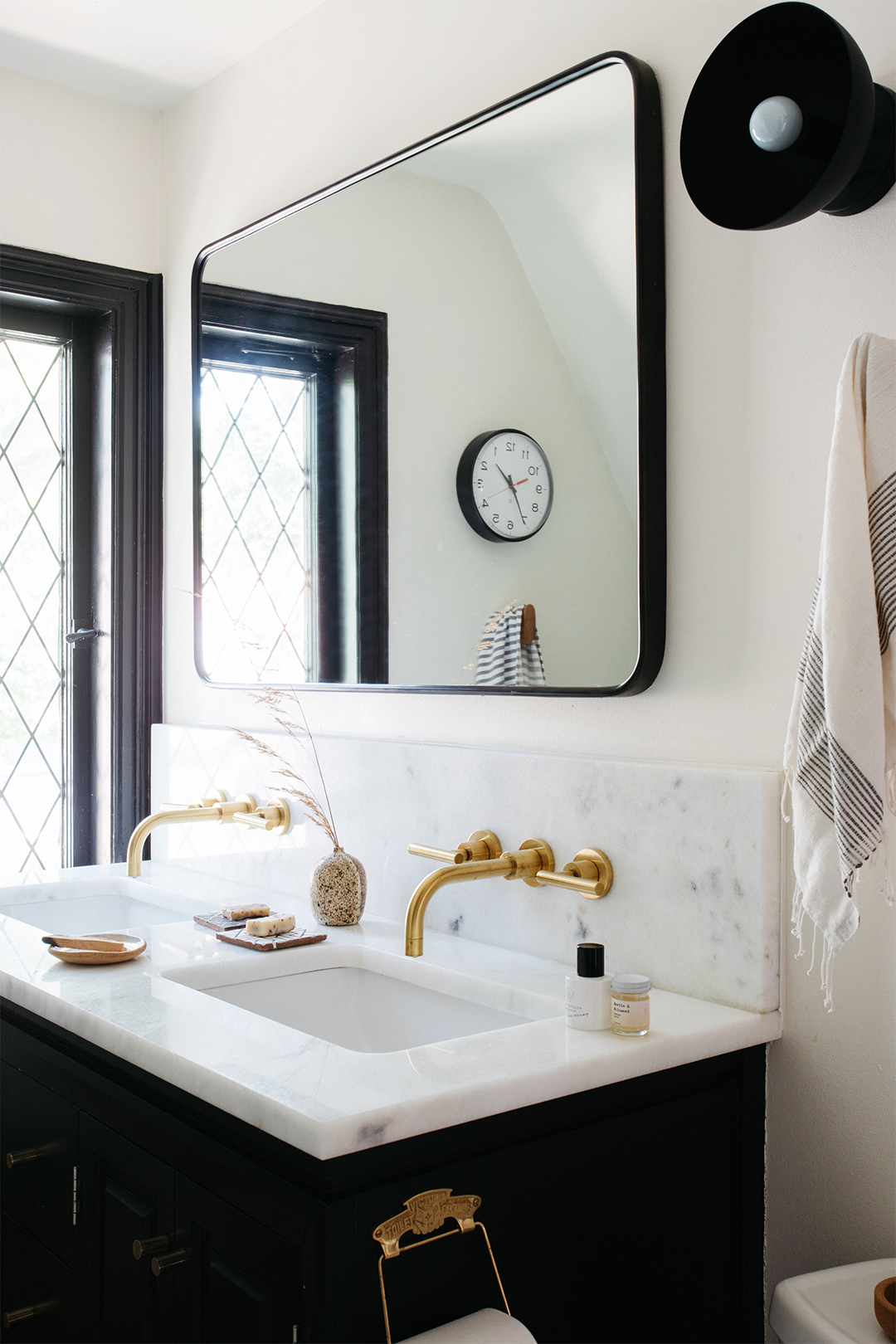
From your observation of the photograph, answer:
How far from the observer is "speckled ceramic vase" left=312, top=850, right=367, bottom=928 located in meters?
1.71

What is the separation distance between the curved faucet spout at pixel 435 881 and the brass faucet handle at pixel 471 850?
0.03m

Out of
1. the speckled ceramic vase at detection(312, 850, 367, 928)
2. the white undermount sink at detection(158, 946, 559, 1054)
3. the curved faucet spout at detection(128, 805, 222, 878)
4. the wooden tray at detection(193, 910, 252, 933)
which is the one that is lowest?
the white undermount sink at detection(158, 946, 559, 1054)

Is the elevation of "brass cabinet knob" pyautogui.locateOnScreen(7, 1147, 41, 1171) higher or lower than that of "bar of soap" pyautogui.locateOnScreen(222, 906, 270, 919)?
lower

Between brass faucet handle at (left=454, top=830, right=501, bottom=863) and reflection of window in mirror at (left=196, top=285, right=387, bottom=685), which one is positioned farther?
reflection of window in mirror at (left=196, top=285, right=387, bottom=685)

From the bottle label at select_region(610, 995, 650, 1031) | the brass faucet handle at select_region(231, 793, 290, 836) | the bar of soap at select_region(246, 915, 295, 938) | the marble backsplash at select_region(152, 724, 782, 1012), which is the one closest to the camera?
the bottle label at select_region(610, 995, 650, 1031)

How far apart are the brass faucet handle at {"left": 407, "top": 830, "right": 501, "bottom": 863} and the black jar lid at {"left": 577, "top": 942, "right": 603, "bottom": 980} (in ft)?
1.07

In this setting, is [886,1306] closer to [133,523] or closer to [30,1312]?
[30,1312]

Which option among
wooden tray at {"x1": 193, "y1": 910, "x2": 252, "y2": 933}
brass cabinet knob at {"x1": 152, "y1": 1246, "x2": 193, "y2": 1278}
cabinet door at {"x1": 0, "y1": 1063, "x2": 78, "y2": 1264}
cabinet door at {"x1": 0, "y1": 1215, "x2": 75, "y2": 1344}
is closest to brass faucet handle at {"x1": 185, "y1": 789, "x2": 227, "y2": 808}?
wooden tray at {"x1": 193, "y1": 910, "x2": 252, "y2": 933}

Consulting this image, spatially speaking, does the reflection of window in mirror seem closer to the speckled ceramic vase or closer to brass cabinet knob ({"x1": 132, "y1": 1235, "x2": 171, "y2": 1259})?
the speckled ceramic vase

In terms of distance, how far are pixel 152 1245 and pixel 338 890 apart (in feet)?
1.93

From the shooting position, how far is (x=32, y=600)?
2.42 meters

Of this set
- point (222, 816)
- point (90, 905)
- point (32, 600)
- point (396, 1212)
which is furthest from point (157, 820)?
point (396, 1212)

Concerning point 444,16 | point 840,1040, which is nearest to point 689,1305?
point 840,1040

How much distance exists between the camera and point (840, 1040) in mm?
1207
